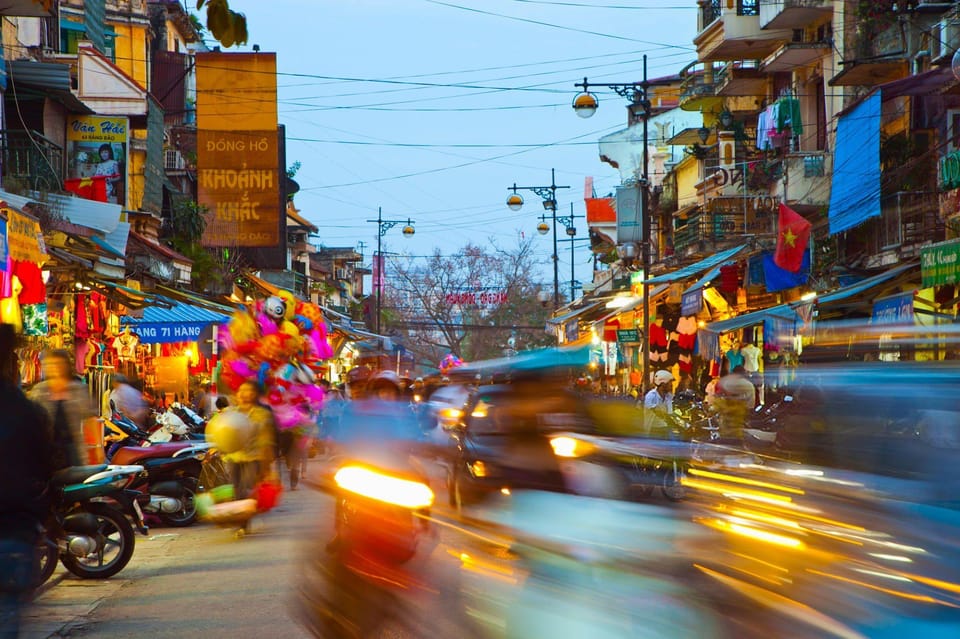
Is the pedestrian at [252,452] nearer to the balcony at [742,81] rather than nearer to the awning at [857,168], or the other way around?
the awning at [857,168]

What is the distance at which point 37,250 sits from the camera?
13711mm

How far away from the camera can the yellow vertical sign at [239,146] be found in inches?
883

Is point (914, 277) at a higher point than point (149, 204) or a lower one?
lower

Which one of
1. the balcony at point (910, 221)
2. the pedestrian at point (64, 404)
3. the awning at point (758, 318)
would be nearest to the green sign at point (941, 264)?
the balcony at point (910, 221)

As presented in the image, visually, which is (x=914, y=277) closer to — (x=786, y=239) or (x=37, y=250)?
(x=786, y=239)

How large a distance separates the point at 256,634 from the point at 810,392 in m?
4.00

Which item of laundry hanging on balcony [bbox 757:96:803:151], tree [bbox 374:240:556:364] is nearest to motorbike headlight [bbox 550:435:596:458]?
laundry hanging on balcony [bbox 757:96:803:151]

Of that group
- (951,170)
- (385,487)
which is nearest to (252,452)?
(385,487)

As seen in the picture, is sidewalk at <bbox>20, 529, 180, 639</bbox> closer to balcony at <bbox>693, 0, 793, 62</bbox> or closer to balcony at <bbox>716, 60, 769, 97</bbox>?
balcony at <bbox>693, 0, 793, 62</bbox>

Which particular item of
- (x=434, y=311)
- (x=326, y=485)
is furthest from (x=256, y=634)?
(x=434, y=311)

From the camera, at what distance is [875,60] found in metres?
24.7

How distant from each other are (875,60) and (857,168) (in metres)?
2.82

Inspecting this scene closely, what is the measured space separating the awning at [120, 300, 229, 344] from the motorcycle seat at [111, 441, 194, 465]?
10162 millimetres

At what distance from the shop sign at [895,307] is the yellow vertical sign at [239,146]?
10868 mm
